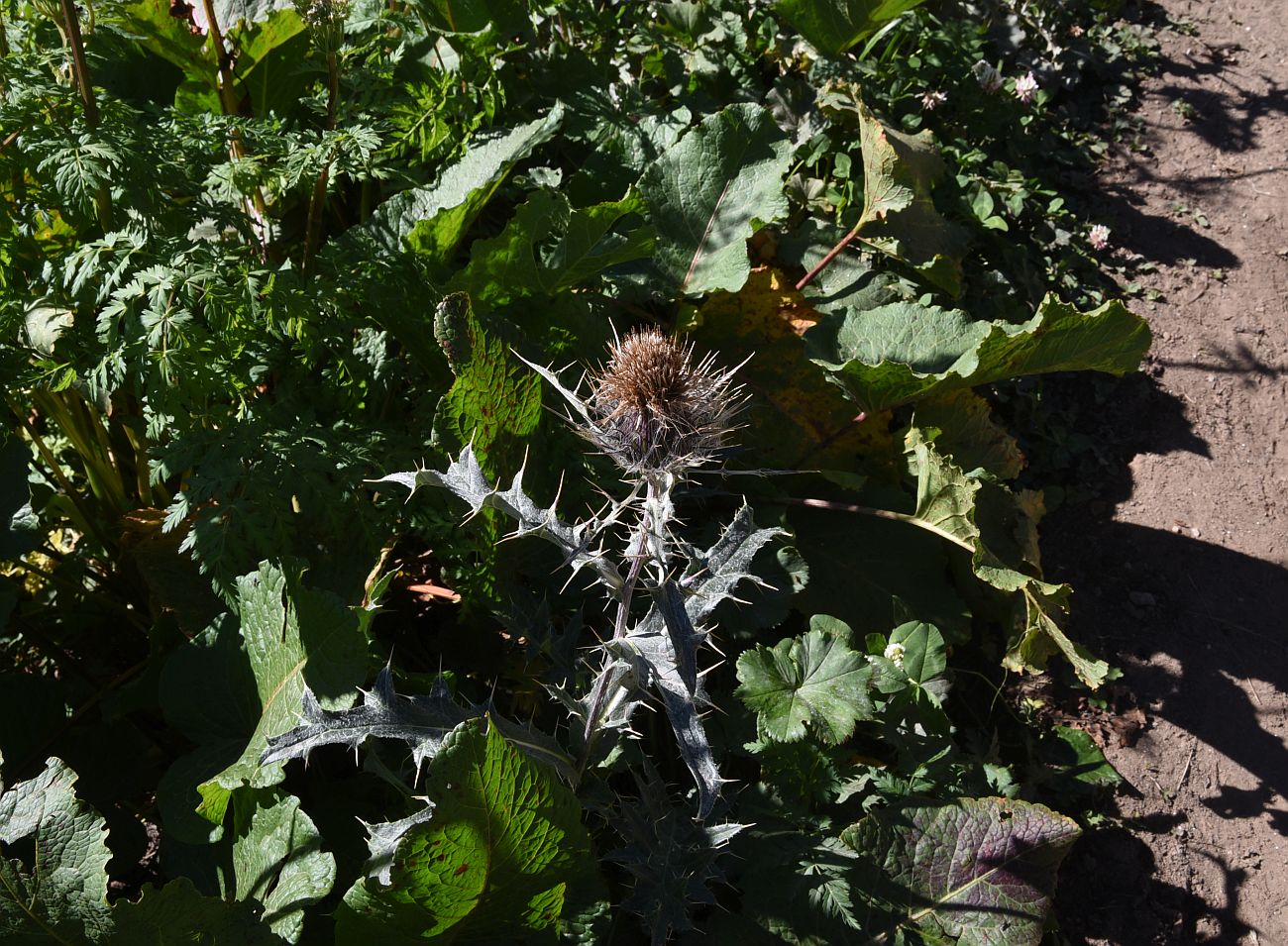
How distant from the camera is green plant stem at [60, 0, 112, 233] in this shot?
193cm

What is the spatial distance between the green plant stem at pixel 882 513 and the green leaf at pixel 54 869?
1.62m

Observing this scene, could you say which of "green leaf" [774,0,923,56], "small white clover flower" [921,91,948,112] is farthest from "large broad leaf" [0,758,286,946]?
"small white clover flower" [921,91,948,112]

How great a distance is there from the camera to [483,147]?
8.07ft

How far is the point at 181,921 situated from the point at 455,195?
156 cm

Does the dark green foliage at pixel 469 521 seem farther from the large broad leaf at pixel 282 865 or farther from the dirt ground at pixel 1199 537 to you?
the dirt ground at pixel 1199 537

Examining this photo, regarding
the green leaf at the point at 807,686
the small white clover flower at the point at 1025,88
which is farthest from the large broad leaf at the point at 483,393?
the small white clover flower at the point at 1025,88

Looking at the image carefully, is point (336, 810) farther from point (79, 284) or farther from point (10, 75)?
point (10, 75)

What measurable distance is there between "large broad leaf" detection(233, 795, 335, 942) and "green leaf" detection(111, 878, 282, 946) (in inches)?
3.6

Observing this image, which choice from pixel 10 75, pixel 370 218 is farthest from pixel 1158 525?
pixel 10 75

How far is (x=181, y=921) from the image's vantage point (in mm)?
1543

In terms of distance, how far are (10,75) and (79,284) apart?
430 mm

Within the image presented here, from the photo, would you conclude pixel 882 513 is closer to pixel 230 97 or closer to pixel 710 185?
pixel 710 185

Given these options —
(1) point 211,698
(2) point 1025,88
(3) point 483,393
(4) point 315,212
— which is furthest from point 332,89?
(2) point 1025,88

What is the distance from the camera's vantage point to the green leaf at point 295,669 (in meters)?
1.75
